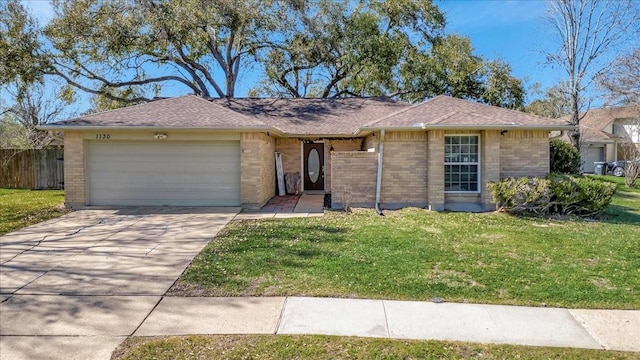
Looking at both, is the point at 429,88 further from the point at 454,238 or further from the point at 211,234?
the point at 211,234

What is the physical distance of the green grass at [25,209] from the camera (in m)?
10.2

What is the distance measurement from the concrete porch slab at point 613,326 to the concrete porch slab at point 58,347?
4.88m

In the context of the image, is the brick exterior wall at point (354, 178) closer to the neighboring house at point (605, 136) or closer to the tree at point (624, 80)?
the tree at point (624, 80)

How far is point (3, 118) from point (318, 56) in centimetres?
2438

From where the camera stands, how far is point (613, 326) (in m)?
4.46

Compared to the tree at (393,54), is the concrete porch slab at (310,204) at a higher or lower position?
lower

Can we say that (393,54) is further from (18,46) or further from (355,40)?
(18,46)

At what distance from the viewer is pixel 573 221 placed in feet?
35.5

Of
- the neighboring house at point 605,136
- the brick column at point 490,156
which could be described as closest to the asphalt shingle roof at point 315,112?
the brick column at point 490,156

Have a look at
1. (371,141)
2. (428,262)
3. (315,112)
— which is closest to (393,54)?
(315,112)

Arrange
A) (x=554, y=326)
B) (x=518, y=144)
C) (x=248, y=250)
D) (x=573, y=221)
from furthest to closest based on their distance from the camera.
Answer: (x=518, y=144) < (x=573, y=221) < (x=248, y=250) < (x=554, y=326)

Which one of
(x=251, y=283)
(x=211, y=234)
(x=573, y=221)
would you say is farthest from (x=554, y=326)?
(x=573, y=221)

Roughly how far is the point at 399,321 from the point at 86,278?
4.51 m

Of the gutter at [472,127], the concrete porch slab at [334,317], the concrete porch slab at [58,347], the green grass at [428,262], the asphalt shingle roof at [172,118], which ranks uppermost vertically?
the asphalt shingle roof at [172,118]
